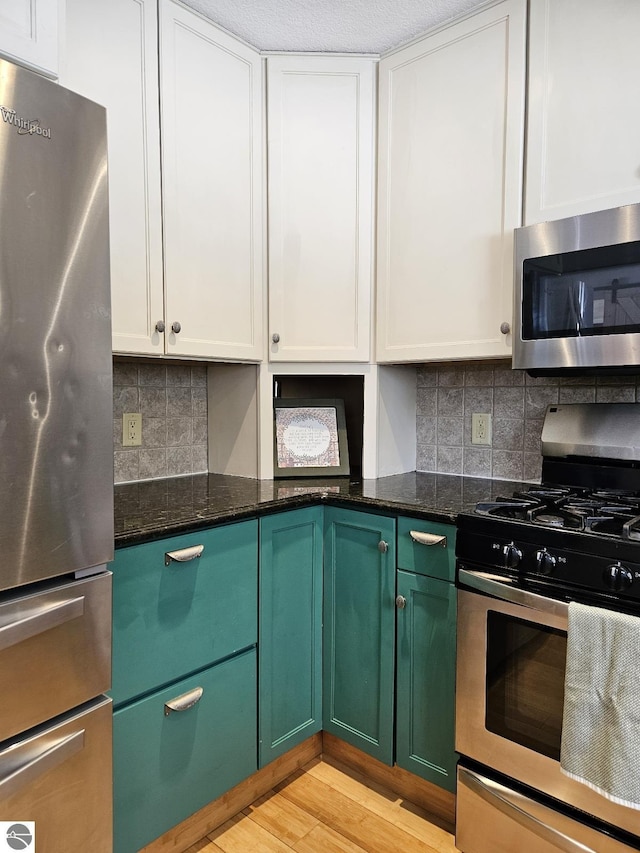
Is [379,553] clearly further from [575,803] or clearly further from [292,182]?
[292,182]

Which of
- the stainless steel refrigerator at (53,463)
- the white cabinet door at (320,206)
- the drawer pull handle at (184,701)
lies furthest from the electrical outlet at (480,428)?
the stainless steel refrigerator at (53,463)

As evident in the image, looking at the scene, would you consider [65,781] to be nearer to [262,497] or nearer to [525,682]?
[262,497]

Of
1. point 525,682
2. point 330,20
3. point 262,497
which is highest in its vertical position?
point 330,20

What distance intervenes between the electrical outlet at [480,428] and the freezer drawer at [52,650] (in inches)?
56.5

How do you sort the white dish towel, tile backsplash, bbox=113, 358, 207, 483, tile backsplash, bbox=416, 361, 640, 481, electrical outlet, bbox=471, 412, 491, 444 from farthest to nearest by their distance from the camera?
electrical outlet, bbox=471, 412, 491, 444 < tile backsplash, bbox=113, 358, 207, 483 < tile backsplash, bbox=416, 361, 640, 481 < the white dish towel

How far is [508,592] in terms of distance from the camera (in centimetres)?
140

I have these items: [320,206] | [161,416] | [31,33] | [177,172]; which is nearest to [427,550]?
[161,416]

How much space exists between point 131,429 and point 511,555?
1324 millimetres

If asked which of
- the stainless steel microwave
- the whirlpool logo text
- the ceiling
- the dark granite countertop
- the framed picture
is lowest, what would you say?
the dark granite countertop

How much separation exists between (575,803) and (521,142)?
1.74 m

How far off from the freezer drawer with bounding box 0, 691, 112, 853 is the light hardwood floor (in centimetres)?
57

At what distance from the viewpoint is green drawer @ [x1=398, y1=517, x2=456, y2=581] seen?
5.15 feet

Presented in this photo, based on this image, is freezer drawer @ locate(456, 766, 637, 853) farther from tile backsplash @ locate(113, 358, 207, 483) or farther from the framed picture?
tile backsplash @ locate(113, 358, 207, 483)

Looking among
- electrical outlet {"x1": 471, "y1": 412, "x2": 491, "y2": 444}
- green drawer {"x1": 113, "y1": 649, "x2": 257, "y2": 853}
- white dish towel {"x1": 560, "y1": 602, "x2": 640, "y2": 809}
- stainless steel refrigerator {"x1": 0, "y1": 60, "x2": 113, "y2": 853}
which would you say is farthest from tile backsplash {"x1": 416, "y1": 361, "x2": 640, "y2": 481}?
stainless steel refrigerator {"x1": 0, "y1": 60, "x2": 113, "y2": 853}
